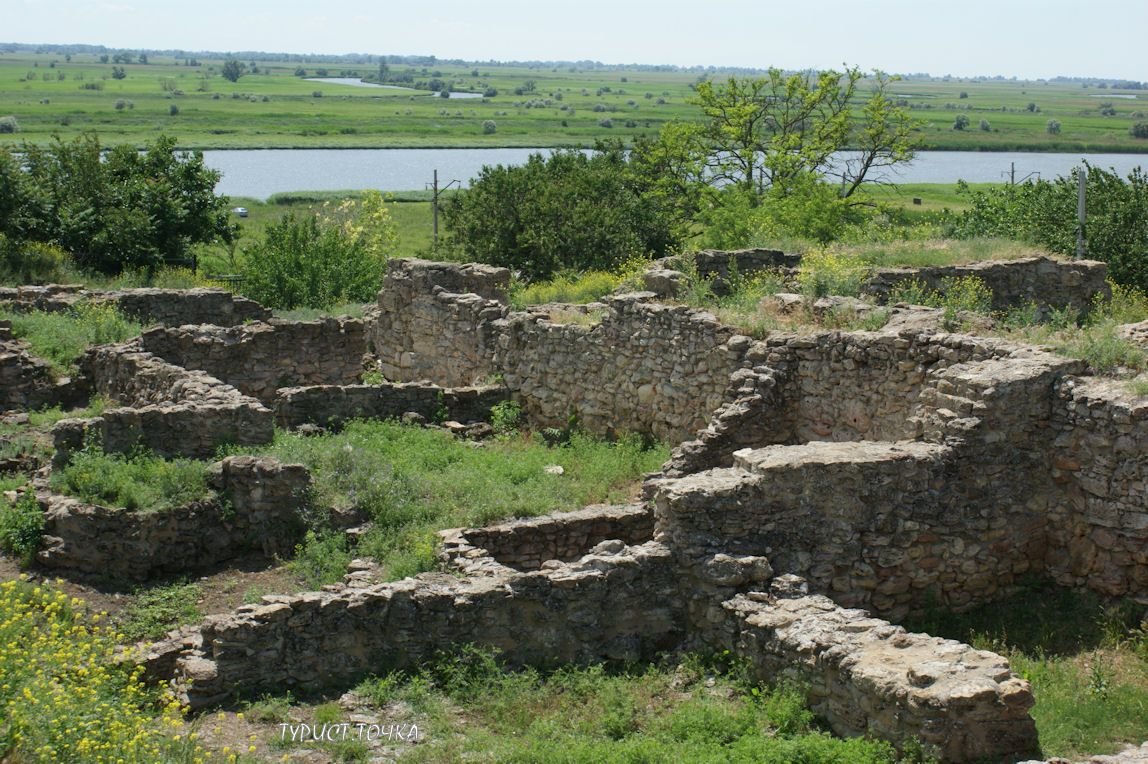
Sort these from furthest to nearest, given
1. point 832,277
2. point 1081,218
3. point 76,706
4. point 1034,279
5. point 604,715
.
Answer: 1. point 1081,218
2. point 1034,279
3. point 832,277
4. point 604,715
5. point 76,706

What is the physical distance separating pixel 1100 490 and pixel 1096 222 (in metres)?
16.0

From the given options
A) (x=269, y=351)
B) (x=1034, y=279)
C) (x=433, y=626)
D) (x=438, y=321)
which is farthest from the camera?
(x=438, y=321)

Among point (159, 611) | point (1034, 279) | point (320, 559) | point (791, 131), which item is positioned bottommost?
point (159, 611)

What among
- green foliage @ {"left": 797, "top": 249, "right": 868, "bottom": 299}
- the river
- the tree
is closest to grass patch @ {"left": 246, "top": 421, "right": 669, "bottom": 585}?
green foliage @ {"left": 797, "top": 249, "right": 868, "bottom": 299}

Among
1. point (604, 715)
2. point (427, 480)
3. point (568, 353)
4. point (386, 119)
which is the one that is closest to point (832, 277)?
point (568, 353)

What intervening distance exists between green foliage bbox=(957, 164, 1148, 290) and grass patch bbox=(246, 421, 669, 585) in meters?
11.4

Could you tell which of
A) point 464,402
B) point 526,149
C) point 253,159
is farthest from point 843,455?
point 526,149

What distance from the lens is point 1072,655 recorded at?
37.4 feet

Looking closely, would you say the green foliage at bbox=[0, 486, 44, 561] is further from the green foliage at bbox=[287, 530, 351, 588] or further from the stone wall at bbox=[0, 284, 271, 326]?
the stone wall at bbox=[0, 284, 271, 326]

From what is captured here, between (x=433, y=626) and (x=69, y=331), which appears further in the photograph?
(x=69, y=331)

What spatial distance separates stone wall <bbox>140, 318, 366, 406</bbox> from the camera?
66.3ft

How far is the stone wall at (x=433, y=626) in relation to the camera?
1060 centimetres

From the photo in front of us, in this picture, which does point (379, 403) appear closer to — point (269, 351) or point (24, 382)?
point (269, 351)

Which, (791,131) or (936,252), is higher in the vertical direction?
(791,131)
